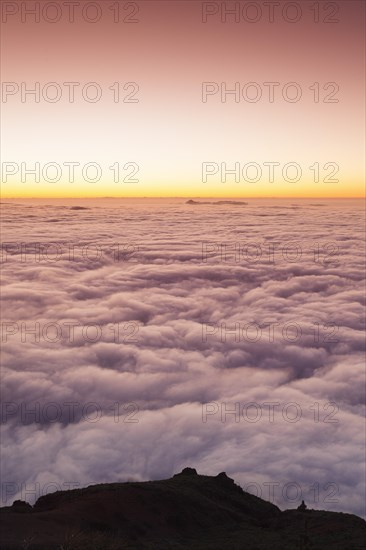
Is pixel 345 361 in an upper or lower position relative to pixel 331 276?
lower

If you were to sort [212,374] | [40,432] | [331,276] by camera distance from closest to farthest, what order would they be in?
[40,432] → [212,374] → [331,276]

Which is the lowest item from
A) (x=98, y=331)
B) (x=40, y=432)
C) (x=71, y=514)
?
(x=40, y=432)

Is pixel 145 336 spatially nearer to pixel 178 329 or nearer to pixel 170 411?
pixel 178 329

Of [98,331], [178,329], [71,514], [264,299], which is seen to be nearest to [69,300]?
[98,331]

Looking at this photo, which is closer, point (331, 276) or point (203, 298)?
point (203, 298)

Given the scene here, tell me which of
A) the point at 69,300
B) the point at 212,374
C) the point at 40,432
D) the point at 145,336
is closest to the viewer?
the point at 40,432

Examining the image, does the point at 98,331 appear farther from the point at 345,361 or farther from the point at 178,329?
the point at 345,361

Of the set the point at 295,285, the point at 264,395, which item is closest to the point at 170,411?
the point at 264,395
